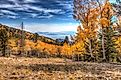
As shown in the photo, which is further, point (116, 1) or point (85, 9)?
point (85, 9)

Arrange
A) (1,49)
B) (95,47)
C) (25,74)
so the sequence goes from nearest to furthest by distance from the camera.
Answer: (25,74)
(95,47)
(1,49)

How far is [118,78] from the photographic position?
71.4 ft

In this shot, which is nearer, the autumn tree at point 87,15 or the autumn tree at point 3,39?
the autumn tree at point 87,15

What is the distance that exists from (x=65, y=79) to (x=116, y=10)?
24.6m

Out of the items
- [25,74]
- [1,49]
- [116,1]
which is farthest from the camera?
[1,49]

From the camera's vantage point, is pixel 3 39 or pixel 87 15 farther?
pixel 3 39

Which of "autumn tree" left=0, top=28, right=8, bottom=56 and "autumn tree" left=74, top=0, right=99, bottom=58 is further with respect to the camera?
"autumn tree" left=0, top=28, right=8, bottom=56

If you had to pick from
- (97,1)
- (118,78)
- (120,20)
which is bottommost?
(118,78)

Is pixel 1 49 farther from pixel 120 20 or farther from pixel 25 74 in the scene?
pixel 25 74

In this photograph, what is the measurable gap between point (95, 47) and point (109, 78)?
53565 millimetres

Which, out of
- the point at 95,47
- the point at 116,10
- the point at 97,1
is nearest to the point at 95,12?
the point at 97,1

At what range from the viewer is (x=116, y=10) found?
4341 centimetres

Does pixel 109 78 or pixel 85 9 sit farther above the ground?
pixel 85 9

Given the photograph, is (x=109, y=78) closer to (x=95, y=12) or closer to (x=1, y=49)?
(x=95, y=12)
